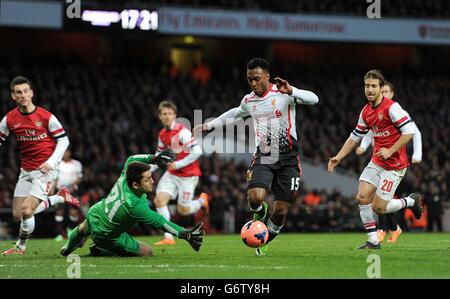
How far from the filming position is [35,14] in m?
30.2

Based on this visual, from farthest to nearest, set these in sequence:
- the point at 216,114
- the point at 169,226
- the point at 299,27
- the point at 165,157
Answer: the point at 299,27
the point at 216,114
the point at 165,157
the point at 169,226

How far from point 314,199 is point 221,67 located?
11982mm

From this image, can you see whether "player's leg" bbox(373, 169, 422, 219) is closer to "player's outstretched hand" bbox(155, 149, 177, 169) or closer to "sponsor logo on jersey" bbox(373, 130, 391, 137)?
"sponsor logo on jersey" bbox(373, 130, 391, 137)

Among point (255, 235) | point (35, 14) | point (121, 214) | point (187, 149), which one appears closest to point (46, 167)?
point (121, 214)

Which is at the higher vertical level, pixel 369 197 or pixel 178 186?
pixel 369 197

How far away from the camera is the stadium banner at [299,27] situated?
32062 mm

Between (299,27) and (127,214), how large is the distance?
24480 millimetres

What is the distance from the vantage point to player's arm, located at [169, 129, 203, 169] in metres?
16.2

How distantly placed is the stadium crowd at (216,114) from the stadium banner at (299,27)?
7.46ft

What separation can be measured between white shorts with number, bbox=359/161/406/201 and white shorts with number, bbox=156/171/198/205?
4.60 m

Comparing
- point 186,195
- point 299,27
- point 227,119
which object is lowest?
point 186,195

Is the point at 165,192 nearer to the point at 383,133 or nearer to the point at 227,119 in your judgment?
the point at 227,119

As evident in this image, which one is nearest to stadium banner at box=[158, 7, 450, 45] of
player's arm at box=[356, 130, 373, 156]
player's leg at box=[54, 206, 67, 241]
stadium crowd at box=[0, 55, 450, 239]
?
stadium crowd at box=[0, 55, 450, 239]

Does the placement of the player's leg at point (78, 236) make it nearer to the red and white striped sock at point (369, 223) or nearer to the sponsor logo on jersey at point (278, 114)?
the sponsor logo on jersey at point (278, 114)
